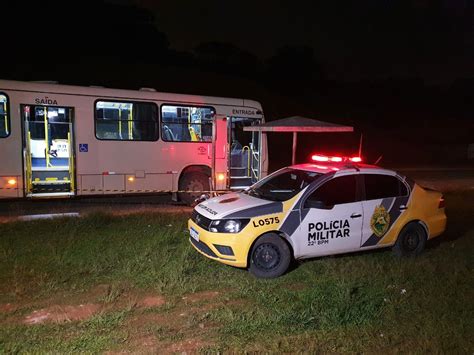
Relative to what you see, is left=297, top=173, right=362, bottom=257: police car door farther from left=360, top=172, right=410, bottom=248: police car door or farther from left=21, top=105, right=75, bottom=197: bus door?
left=21, top=105, right=75, bottom=197: bus door

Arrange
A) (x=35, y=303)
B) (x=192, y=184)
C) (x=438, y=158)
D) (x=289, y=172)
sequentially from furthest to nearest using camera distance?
(x=438, y=158)
(x=192, y=184)
(x=289, y=172)
(x=35, y=303)

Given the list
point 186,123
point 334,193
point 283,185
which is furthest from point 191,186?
point 334,193

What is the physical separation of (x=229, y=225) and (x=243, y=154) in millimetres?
7341

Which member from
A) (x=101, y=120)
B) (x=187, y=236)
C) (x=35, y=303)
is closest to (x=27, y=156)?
(x=101, y=120)

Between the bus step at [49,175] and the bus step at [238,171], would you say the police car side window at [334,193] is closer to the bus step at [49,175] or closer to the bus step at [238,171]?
the bus step at [238,171]

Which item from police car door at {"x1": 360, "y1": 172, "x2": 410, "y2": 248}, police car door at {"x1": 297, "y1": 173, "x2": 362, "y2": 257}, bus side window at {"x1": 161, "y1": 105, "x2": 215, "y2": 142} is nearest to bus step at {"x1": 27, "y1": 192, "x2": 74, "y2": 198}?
bus side window at {"x1": 161, "y1": 105, "x2": 215, "y2": 142}

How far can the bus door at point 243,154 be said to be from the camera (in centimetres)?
1355

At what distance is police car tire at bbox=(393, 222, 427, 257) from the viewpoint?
7656 millimetres

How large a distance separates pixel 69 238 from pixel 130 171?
4.25 m

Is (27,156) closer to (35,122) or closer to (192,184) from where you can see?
(35,122)

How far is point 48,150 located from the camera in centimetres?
1184

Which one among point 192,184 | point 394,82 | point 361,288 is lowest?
point 361,288

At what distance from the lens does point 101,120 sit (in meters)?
11.7

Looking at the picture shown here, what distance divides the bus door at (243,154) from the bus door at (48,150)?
444cm
